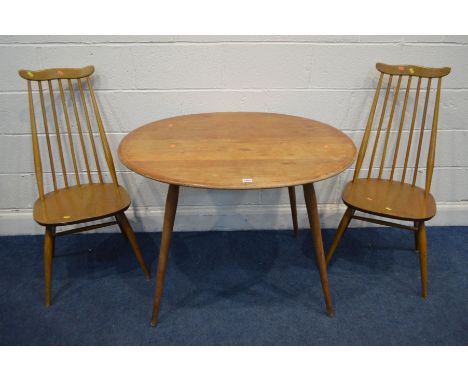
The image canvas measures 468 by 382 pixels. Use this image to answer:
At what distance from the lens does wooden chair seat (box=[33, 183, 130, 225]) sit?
5.05 feet

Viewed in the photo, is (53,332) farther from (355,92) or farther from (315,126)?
(355,92)

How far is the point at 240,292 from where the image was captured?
1.75m

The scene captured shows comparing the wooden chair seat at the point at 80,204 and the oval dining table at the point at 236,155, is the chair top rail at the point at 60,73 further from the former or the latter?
the wooden chair seat at the point at 80,204

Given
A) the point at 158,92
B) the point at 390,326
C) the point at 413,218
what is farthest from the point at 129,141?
the point at 390,326

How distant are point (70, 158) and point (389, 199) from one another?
5.18 ft

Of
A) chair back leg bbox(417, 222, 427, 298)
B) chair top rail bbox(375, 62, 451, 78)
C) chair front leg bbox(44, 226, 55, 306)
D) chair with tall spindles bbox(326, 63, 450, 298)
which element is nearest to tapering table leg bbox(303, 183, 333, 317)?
chair with tall spindles bbox(326, 63, 450, 298)

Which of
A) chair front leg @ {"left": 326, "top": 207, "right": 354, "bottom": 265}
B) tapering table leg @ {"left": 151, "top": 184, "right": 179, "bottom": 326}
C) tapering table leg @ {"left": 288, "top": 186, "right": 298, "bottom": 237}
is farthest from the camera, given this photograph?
tapering table leg @ {"left": 288, "top": 186, "right": 298, "bottom": 237}

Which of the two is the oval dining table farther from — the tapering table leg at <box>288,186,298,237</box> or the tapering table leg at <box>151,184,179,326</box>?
the tapering table leg at <box>288,186,298,237</box>

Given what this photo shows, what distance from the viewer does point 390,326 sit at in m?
1.56

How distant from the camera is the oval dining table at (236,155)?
1.21 meters

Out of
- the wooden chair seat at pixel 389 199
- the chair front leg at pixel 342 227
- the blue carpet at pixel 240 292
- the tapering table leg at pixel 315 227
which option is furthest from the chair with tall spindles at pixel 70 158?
the wooden chair seat at pixel 389 199

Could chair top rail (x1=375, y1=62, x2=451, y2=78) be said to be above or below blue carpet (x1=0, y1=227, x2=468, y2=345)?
above

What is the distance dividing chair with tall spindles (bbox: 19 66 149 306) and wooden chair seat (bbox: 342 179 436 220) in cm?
102

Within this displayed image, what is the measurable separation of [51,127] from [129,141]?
2.12ft
